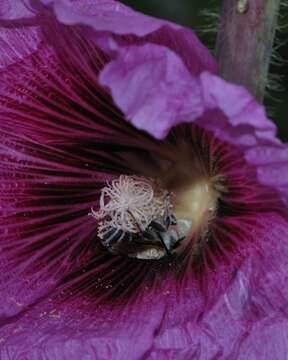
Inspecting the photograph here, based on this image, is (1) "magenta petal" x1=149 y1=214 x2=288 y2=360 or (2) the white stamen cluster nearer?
(1) "magenta petal" x1=149 y1=214 x2=288 y2=360

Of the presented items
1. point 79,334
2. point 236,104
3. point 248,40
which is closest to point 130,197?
point 79,334

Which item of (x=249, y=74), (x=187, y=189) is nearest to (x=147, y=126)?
(x=249, y=74)

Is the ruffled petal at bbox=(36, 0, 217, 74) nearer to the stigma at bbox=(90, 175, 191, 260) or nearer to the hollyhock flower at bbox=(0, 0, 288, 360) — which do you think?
the hollyhock flower at bbox=(0, 0, 288, 360)

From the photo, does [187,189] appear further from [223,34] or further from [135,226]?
[223,34]

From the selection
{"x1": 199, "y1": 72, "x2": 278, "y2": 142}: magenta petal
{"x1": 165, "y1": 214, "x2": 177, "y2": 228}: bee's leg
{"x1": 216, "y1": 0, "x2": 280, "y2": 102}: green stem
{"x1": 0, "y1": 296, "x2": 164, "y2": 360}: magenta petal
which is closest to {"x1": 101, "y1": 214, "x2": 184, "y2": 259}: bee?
{"x1": 165, "y1": 214, "x2": 177, "y2": 228}: bee's leg

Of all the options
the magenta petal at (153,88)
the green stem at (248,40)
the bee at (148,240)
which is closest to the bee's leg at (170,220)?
the bee at (148,240)

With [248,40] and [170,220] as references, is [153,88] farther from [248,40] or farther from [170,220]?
[170,220]

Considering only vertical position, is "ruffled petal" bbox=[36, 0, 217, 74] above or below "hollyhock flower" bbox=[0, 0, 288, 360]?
above
